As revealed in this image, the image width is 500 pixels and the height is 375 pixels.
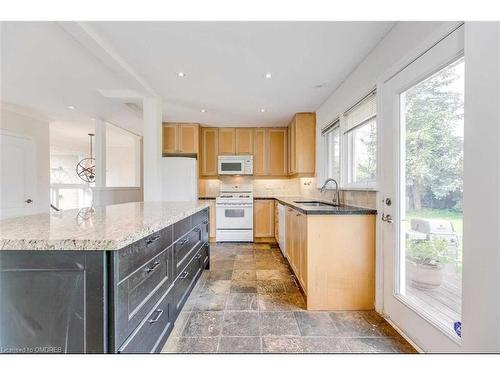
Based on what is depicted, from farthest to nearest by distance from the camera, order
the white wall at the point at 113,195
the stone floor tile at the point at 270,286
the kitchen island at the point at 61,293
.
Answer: the white wall at the point at 113,195 < the stone floor tile at the point at 270,286 < the kitchen island at the point at 61,293

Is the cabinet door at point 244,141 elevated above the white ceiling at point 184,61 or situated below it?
below

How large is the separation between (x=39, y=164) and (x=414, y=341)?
19.9 feet

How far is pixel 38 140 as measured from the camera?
4410 millimetres

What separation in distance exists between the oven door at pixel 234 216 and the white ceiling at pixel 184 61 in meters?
1.87

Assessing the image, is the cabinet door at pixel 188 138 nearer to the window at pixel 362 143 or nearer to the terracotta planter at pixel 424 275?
the window at pixel 362 143

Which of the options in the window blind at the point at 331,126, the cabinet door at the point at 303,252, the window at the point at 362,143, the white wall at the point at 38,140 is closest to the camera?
the cabinet door at the point at 303,252

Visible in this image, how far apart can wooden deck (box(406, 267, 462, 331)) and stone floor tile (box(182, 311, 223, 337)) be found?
1.42 meters

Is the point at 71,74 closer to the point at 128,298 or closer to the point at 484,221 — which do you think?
the point at 128,298

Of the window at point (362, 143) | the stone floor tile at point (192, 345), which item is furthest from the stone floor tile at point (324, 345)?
the window at point (362, 143)

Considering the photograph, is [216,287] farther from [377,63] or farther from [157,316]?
[377,63]

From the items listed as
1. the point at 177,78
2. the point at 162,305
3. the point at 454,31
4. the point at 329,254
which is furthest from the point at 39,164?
the point at 454,31

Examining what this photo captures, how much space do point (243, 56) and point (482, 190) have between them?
6.75 ft

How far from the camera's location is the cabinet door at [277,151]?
16.1ft
